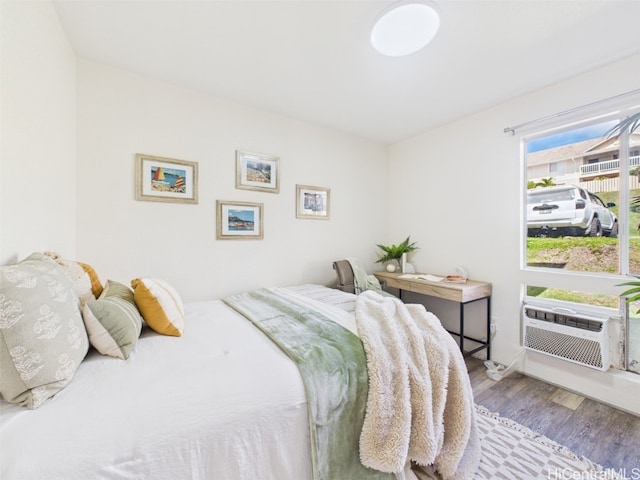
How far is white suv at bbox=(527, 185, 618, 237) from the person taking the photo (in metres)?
2.10

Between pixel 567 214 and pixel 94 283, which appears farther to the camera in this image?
pixel 567 214

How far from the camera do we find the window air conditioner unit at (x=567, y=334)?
197 cm

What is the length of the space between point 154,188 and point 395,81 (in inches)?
86.4

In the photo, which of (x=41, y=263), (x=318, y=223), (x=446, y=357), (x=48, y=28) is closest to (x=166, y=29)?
(x=48, y=28)

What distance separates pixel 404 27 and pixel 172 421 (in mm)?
2174

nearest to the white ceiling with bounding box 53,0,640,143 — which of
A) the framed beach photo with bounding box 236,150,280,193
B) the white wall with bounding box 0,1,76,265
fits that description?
the white wall with bounding box 0,1,76,265

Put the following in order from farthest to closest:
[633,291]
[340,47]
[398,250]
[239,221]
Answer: [398,250]
[239,221]
[340,47]
[633,291]

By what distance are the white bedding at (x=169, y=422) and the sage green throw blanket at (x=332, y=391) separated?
45 mm

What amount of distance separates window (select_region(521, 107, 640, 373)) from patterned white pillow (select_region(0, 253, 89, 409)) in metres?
3.17

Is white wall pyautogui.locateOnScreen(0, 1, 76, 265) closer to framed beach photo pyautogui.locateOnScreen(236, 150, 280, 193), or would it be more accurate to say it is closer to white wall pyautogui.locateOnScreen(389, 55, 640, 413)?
framed beach photo pyautogui.locateOnScreen(236, 150, 280, 193)

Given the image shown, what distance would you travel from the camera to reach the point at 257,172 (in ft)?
8.76

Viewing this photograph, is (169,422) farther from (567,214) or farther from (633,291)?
(567,214)

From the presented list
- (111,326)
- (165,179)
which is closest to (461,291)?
(111,326)

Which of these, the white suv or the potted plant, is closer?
the white suv
